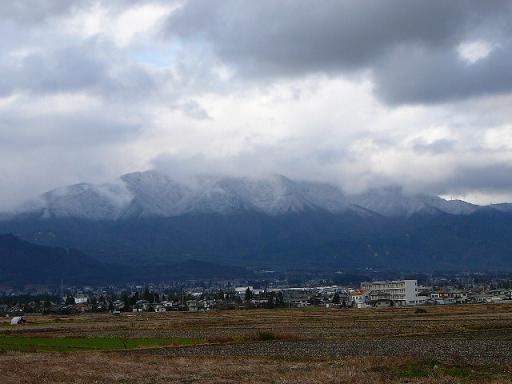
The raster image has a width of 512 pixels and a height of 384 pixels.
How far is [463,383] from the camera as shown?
22.4 metres

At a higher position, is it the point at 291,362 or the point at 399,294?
the point at 291,362

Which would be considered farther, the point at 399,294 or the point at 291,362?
the point at 399,294

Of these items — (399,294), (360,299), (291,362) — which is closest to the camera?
(291,362)

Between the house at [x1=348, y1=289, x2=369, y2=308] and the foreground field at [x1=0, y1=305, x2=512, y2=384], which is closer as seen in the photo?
the foreground field at [x1=0, y1=305, x2=512, y2=384]

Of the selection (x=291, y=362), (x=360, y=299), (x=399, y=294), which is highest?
(x=291, y=362)

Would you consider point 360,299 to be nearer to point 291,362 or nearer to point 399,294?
point 399,294

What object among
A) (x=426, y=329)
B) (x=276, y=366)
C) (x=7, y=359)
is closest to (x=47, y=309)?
(x=426, y=329)

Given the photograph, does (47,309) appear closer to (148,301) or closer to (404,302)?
(148,301)

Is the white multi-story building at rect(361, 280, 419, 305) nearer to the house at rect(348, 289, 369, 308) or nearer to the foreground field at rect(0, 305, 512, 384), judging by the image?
the house at rect(348, 289, 369, 308)

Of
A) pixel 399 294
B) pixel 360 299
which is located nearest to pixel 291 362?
pixel 360 299

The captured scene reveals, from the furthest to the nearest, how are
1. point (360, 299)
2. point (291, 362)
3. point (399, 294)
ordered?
1. point (399, 294)
2. point (360, 299)
3. point (291, 362)

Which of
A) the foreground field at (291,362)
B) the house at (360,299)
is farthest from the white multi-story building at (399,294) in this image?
the foreground field at (291,362)

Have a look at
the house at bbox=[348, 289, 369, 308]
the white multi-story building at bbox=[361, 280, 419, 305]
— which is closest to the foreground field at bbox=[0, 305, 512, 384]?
the house at bbox=[348, 289, 369, 308]

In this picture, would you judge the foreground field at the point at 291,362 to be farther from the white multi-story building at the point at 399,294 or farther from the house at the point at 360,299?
the white multi-story building at the point at 399,294
